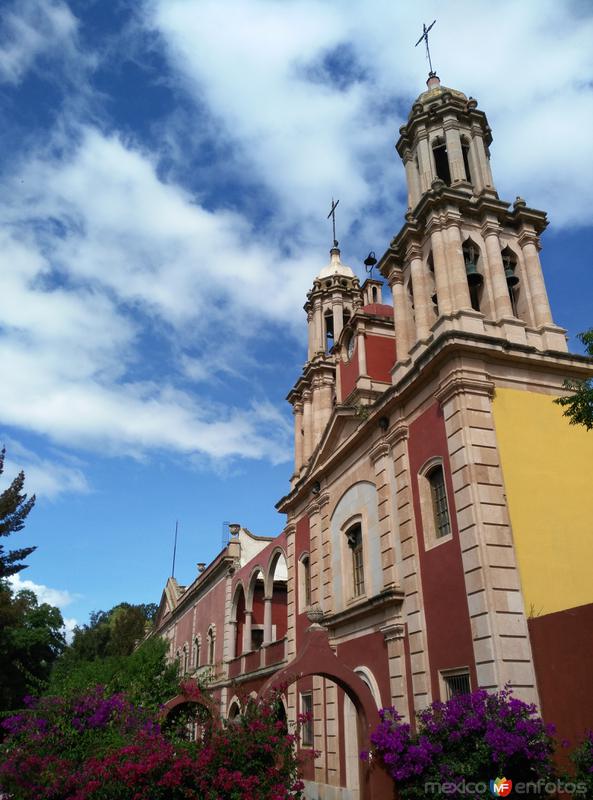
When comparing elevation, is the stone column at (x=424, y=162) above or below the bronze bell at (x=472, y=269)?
above

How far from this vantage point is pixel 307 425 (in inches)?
928

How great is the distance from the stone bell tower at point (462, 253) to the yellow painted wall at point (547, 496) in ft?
6.20

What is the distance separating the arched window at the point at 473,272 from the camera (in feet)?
51.6

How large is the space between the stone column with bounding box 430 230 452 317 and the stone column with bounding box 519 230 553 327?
7.43ft

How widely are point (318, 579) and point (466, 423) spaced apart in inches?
331

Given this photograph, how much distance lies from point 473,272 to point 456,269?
729mm

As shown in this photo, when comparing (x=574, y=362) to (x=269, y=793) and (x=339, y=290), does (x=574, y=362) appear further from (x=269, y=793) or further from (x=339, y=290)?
(x=339, y=290)

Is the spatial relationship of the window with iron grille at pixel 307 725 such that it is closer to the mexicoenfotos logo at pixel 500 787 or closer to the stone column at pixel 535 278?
the mexicoenfotos logo at pixel 500 787

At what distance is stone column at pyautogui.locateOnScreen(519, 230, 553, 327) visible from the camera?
15367 millimetres

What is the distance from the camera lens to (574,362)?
47.3 ft

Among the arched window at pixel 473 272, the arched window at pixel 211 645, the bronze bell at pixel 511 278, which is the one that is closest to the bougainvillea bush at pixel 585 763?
the arched window at pixel 473 272

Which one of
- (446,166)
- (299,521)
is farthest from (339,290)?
(299,521)

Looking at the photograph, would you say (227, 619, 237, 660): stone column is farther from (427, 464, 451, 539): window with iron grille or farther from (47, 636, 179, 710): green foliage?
(427, 464, 451, 539): window with iron grille

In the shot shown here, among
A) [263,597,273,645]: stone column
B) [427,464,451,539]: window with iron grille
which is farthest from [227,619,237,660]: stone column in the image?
[427,464,451,539]: window with iron grille
